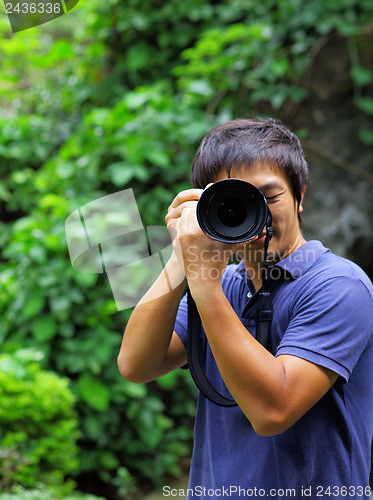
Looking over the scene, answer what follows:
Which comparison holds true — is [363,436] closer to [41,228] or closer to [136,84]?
[41,228]

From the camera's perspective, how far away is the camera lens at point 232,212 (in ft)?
3.06

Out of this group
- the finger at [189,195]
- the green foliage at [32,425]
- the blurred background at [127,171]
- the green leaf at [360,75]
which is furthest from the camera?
the green leaf at [360,75]

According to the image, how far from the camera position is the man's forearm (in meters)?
1.02

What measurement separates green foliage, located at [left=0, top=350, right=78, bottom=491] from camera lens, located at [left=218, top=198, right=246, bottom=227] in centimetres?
163

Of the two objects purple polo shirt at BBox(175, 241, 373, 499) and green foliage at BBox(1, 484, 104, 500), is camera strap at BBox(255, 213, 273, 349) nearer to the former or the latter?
purple polo shirt at BBox(175, 241, 373, 499)

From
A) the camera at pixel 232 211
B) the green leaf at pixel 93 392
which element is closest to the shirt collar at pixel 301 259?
the camera at pixel 232 211

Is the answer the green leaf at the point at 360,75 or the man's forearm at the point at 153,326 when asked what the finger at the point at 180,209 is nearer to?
the man's forearm at the point at 153,326

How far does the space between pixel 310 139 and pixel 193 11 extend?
1338 millimetres

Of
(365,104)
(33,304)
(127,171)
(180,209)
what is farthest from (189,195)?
(365,104)

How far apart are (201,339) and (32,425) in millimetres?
1450

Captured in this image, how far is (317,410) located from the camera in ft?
3.11

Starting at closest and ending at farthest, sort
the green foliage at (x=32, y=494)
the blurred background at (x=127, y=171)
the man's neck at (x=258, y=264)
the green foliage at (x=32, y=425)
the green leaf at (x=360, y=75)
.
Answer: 1. the man's neck at (x=258, y=264)
2. the green foliage at (x=32, y=494)
3. the green foliage at (x=32, y=425)
4. the blurred background at (x=127, y=171)
5. the green leaf at (x=360, y=75)

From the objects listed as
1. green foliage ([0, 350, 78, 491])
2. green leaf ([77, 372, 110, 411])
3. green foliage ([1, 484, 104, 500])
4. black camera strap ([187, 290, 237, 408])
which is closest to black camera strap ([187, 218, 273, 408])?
black camera strap ([187, 290, 237, 408])

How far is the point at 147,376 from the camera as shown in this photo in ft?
3.71
